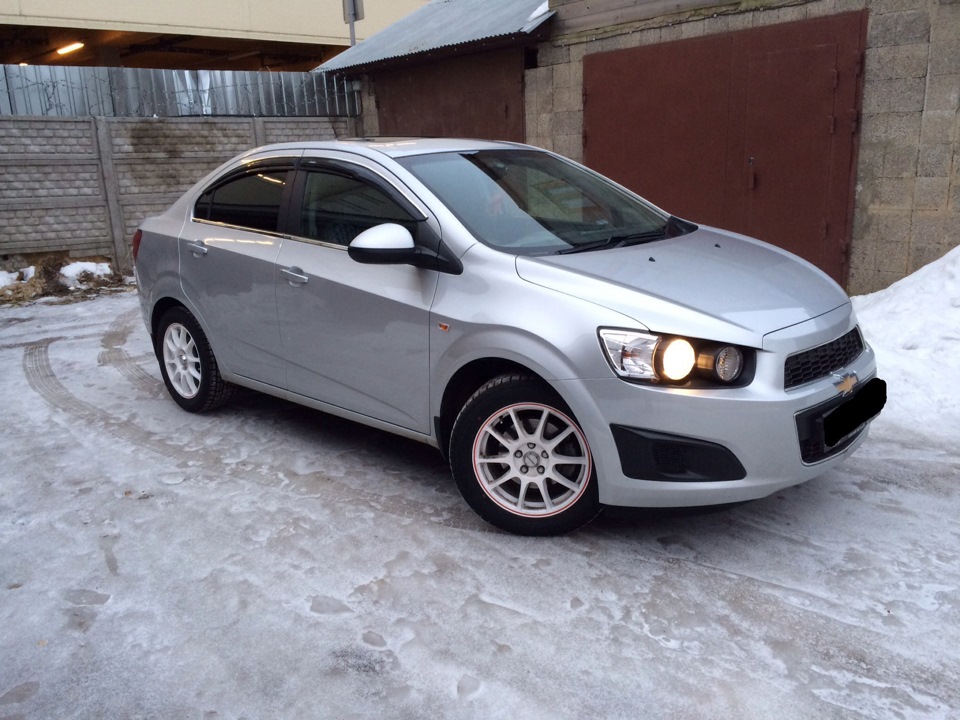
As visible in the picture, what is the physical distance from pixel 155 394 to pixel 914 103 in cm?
630

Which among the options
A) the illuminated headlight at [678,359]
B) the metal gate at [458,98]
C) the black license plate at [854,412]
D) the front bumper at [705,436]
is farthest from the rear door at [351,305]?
the metal gate at [458,98]

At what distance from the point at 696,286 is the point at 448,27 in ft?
31.0

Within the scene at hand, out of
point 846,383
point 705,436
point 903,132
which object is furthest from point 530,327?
point 903,132

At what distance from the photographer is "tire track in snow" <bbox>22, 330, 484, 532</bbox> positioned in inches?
157

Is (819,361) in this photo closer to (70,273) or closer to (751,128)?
(751,128)

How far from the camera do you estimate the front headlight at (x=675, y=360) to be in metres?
3.19

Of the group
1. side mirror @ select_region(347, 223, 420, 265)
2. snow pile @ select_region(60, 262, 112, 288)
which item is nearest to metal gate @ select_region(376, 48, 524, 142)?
snow pile @ select_region(60, 262, 112, 288)

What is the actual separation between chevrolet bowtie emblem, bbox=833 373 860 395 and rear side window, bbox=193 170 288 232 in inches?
116

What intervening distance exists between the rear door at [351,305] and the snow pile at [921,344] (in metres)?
2.81

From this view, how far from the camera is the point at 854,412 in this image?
3.54 metres

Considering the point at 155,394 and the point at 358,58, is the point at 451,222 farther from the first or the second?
the point at 358,58

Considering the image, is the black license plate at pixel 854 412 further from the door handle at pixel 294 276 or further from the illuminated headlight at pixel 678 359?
the door handle at pixel 294 276

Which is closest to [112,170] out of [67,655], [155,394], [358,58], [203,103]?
[203,103]

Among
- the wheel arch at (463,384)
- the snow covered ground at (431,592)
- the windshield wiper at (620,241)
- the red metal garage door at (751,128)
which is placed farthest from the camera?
the red metal garage door at (751,128)
